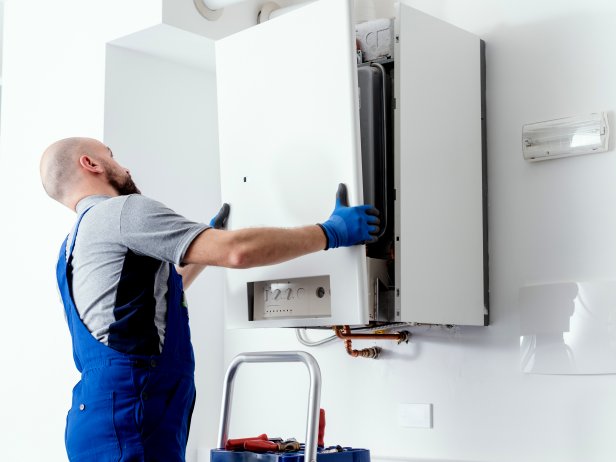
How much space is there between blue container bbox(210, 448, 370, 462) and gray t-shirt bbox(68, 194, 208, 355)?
0.33 m

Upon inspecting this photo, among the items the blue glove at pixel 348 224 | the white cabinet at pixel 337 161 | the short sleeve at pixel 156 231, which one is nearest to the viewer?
the short sleeve at pixel 156 231

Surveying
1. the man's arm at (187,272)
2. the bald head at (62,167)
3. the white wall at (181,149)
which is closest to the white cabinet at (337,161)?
the man's arm at (187,272)

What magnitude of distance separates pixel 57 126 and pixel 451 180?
1502 millimetres

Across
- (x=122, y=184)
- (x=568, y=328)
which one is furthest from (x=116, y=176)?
(x=568, y=328)

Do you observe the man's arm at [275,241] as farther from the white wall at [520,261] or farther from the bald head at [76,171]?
the white wall at [520,261]

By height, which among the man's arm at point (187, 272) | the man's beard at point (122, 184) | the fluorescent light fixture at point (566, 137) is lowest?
the man's arm at point (187, 272)

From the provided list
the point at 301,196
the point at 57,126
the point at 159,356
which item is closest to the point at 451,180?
the point at 301,196

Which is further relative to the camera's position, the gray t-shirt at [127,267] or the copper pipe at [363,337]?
the copper pipe at [363,337]

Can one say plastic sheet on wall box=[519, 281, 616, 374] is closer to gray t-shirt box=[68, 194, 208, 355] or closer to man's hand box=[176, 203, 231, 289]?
man's hand box=[176, 203, 231, 289]

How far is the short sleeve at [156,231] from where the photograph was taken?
7.20 ft

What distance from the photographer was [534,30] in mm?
2723

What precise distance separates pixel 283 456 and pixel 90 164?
920 mm

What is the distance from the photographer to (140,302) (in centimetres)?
229

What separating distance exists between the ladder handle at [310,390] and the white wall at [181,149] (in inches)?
34.1
